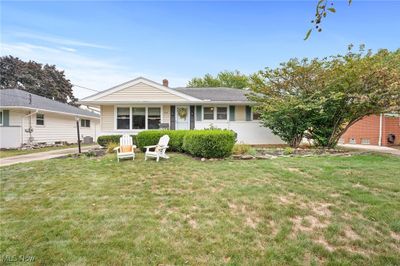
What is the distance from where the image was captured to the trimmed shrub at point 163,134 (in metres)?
9.16

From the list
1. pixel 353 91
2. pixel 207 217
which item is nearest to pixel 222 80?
pixel 353 91

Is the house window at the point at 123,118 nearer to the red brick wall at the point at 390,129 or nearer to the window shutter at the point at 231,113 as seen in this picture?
the window shutter at the point at 231,113

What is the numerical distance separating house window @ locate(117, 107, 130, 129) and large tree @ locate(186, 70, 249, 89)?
2308 centimetres

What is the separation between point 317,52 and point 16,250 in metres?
11.6

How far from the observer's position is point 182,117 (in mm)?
13312

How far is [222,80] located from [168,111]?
2391 cm

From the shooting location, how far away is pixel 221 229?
2953 mm

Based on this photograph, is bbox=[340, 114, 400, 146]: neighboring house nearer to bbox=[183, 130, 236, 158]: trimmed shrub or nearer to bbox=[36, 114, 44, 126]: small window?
bbox=[183, 130, 236, 158]: trimmed shrub

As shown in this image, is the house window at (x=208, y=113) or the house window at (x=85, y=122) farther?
the house window at (x=85, y=122)

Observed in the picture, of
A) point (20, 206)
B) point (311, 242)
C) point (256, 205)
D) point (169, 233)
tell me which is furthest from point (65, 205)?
point (311, 242)

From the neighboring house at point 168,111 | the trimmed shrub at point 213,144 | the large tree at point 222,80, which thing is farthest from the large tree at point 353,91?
the large tree at point 222,80

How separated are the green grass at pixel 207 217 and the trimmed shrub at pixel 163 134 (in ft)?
11.9

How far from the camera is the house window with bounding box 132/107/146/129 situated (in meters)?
13.2

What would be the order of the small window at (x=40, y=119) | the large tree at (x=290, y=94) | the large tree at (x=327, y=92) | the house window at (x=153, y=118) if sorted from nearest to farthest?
the large tree at (x=327, y=92) < the large tree at (x=290, y=94) < the house window at (x=153, y=118) < the small window at (x=40, y=119)
